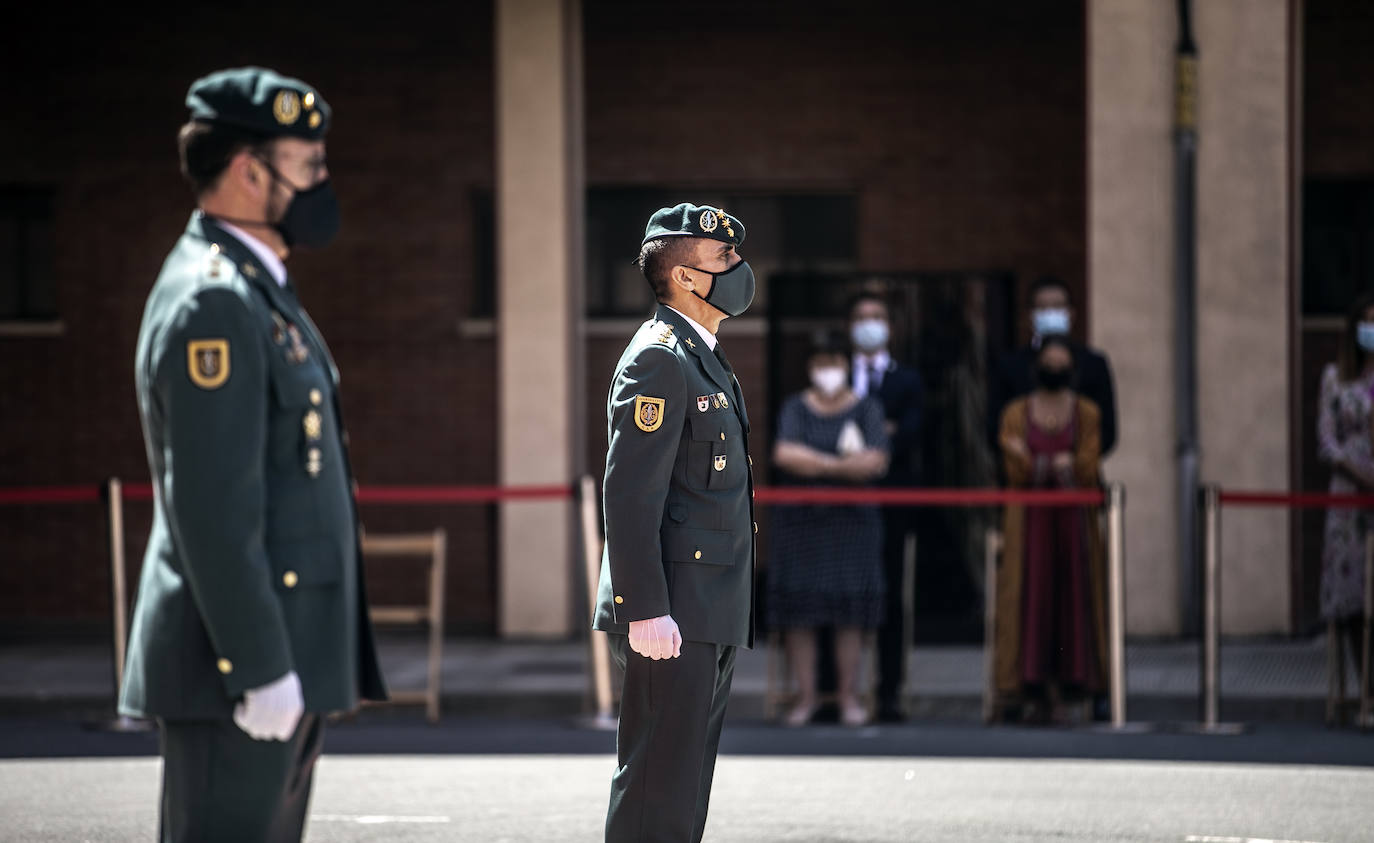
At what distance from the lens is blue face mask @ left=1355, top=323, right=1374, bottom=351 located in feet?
34.5

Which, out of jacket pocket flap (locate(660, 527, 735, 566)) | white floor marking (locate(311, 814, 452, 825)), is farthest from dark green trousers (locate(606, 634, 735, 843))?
white floor marking (locate(311, 814, 452, 825))

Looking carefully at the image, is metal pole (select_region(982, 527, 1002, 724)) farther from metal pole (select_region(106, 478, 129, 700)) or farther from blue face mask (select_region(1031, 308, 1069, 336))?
metal pole (select_region(106, 478, 129, 700))

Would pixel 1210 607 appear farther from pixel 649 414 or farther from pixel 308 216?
pixel 308 216

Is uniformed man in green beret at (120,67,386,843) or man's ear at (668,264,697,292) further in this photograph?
man's ear at (668,264,697,292)

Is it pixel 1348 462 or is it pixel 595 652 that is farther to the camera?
pixel 1348 462

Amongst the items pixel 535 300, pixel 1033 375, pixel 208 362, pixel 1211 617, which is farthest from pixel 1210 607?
pixel 208 362

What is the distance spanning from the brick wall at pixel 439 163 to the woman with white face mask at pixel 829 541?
5.25 meters

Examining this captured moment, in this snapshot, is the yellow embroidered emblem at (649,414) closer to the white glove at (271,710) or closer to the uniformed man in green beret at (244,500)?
the uniformed man in green beret at (244,500)

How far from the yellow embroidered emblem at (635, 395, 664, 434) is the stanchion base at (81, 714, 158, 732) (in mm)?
5861

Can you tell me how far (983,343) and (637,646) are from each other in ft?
28.4

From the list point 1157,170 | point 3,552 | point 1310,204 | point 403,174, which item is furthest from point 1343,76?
point 3,552

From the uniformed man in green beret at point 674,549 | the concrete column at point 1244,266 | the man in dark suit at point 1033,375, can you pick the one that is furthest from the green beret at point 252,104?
the concrete column at point 1244,266

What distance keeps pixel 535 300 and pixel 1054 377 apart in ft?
15.6

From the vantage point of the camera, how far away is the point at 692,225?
511 centimetres
